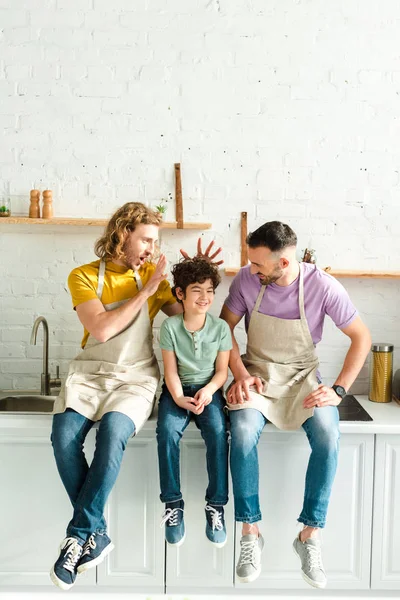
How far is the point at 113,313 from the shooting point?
2.66 meters

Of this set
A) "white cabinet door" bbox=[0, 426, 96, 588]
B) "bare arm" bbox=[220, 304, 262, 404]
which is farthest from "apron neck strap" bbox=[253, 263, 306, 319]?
"white cabinet door" bbox=[0, 426, 96, 588]

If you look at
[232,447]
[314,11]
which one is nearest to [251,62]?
[314,11]

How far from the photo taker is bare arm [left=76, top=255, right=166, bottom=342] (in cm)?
264

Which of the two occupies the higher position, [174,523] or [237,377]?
[237,377]

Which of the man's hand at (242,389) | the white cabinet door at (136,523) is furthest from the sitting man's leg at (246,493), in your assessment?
the white cabinet door at (136,523)

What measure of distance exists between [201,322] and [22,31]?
5.20 ft

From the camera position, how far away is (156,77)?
122 inches

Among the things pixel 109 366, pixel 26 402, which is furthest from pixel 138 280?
pixel 26 402

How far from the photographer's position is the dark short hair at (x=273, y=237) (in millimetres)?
2602

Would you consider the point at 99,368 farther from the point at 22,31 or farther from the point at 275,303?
the point at 22,31

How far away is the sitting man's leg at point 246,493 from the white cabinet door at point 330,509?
18 cm

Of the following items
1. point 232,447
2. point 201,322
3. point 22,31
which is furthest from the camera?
point 22,31

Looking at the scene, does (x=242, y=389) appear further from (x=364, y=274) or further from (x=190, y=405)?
(x=364, y=274)

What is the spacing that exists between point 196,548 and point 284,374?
77 centimetres
